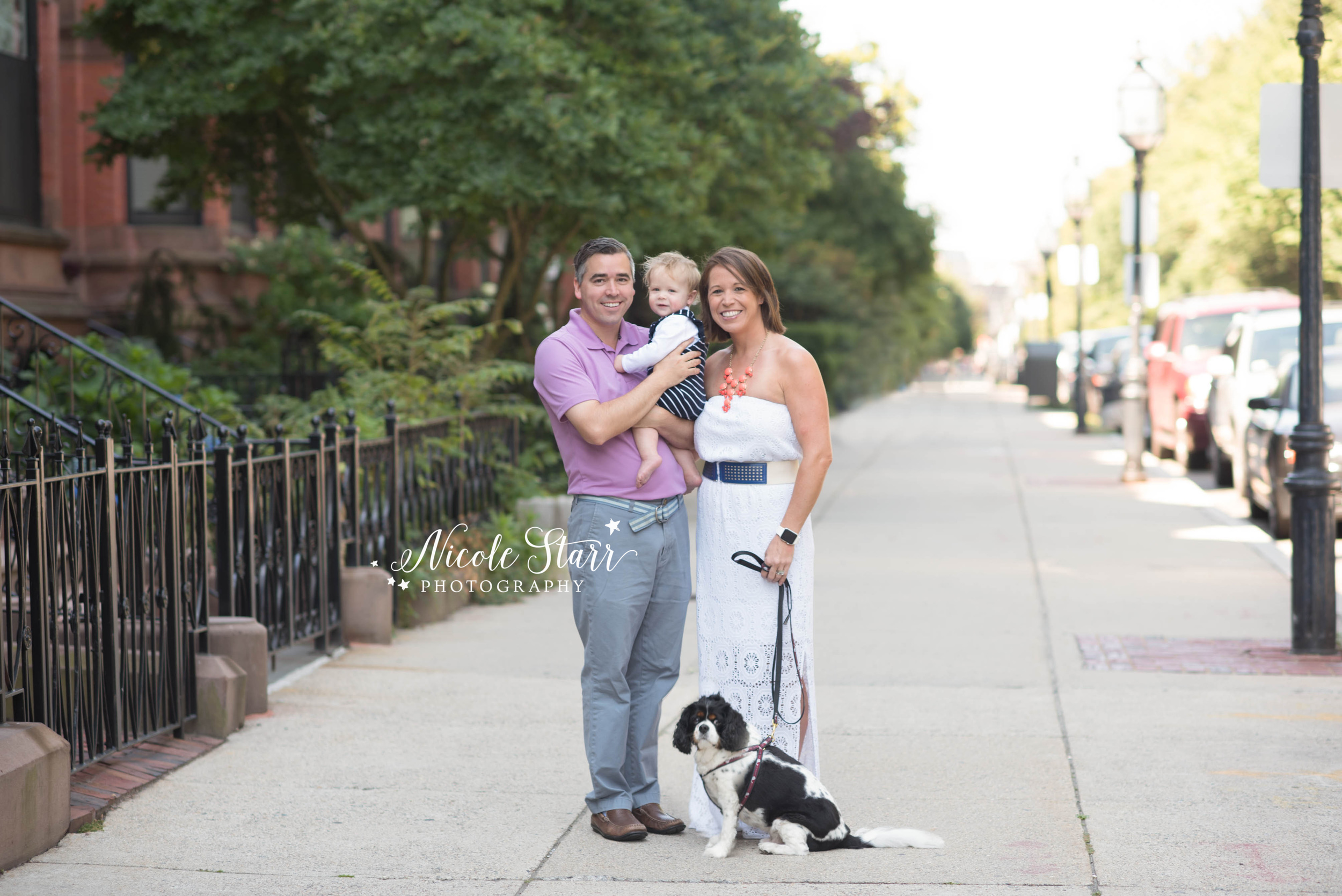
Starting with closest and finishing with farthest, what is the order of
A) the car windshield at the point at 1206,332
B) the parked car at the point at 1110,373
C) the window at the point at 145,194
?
the window at the point at 145,194 → the car windshield at the point at 1206,332 → the parked car at the point at 1110,373

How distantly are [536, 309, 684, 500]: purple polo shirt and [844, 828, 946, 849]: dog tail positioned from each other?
1281 mm

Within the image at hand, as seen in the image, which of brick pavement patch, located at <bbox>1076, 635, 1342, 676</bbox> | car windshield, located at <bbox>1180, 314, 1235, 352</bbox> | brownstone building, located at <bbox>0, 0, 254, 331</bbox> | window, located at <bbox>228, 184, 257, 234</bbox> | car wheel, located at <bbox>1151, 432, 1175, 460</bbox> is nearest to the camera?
brick pavement patch, located at <bbox>1076, 635, 1342, 676</bbox>

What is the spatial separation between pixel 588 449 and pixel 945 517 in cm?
977

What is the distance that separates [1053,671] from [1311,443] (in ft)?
6.21

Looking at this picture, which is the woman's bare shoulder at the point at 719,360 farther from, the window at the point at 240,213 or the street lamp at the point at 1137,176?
the window at the point at 240,213

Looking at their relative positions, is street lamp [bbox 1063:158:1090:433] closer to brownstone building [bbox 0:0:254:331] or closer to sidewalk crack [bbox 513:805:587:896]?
brownstone building [bbox 0:0:254:331]

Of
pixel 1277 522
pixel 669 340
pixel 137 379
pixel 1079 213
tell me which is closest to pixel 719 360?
pixel 669 340

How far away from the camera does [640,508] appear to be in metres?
4.65

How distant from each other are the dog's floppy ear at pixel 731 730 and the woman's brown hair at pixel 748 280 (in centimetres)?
124

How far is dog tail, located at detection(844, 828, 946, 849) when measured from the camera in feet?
15.3

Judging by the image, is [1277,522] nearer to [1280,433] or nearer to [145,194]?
[1280,433]

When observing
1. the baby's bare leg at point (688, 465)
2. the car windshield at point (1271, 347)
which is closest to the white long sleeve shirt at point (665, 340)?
the baby's bare leg at point (688, 465)

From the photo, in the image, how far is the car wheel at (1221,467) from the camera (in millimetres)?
16734

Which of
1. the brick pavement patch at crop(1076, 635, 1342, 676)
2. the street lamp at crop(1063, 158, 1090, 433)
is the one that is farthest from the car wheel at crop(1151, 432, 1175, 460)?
the brick pavement patch at crop(1076, 635, 1342, 676)
